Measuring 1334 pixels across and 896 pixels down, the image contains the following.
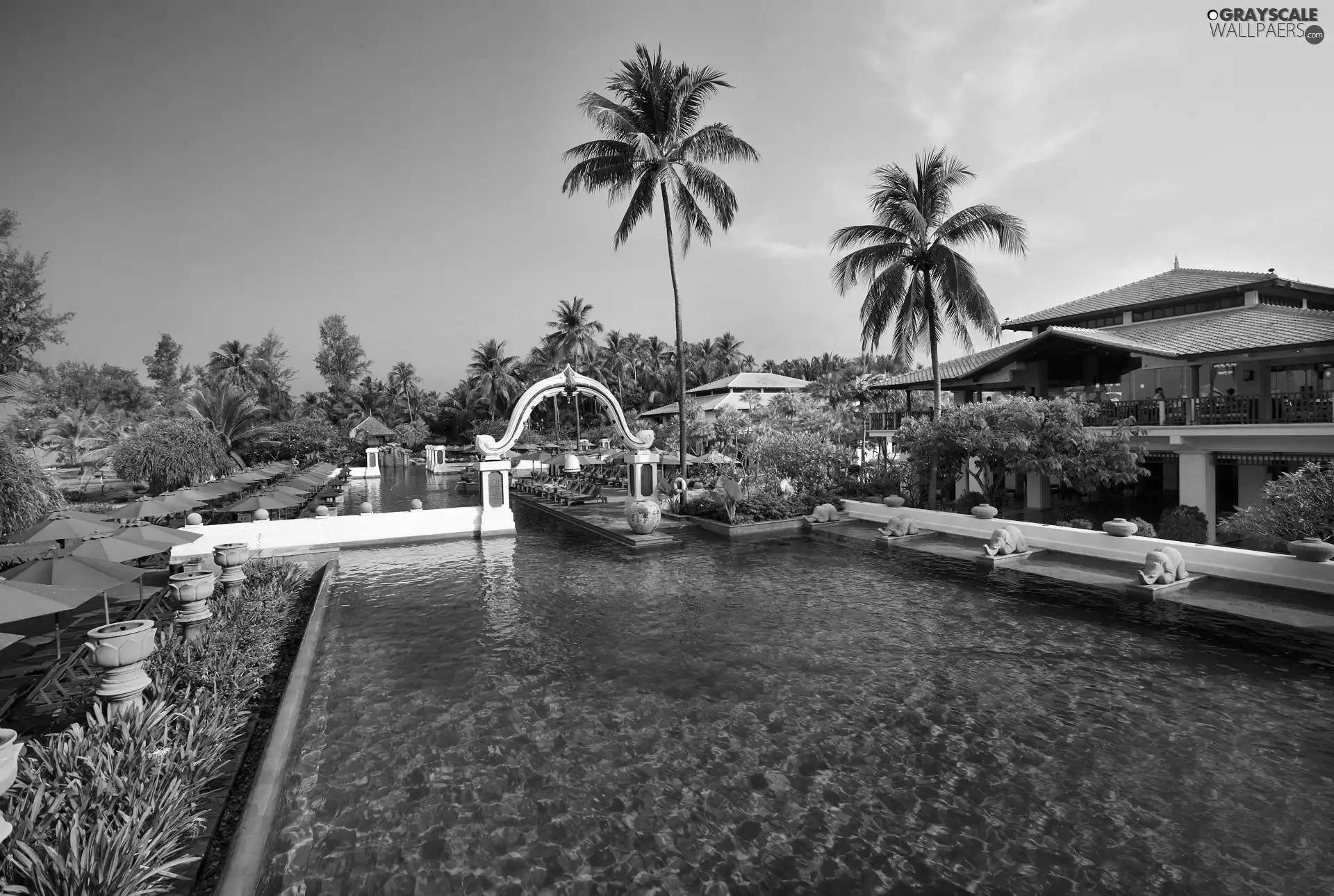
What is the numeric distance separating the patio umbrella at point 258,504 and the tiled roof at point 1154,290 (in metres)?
26.2

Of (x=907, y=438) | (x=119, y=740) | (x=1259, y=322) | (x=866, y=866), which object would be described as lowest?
(x=866, y=866)

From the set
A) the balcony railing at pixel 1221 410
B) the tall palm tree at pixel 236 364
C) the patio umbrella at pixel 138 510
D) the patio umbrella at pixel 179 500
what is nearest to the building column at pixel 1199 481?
the balcony railing at pixel 1221 410

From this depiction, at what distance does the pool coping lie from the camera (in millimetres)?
3916

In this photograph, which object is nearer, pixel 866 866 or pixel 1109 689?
pixel 866 866

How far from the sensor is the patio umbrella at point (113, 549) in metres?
8.09

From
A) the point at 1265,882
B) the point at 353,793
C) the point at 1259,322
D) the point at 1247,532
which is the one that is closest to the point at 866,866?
the point at 1265,882

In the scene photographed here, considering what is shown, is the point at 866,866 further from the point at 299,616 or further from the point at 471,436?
the point at 471,436

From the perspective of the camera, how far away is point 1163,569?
10.7 metres

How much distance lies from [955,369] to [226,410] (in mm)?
32138

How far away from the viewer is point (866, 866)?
4.19 m

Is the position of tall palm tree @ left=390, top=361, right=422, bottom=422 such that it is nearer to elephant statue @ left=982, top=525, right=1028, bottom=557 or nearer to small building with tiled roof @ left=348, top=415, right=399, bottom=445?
small building with tiled roof @ left=348, top=415, right=399, bottom=445

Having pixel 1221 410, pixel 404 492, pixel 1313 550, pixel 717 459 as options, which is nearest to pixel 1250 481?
pixel 1221 410

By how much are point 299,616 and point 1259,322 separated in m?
24.4

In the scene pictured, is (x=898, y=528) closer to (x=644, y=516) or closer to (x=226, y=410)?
(x=644, y=516)
